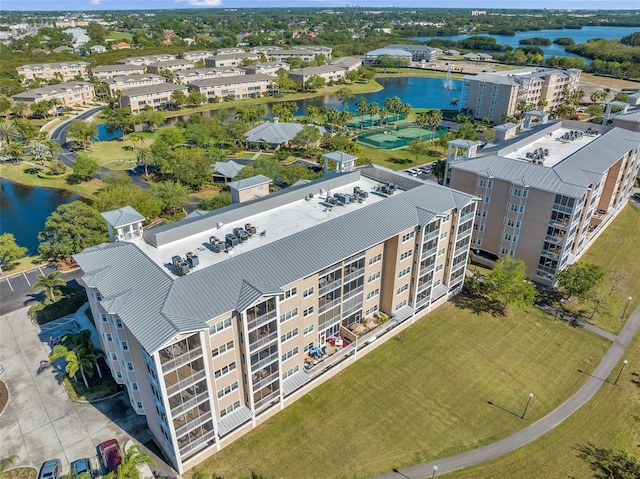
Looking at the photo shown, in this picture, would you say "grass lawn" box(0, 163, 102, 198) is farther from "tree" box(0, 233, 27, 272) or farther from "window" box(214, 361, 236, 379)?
"window" box(214, 361, 236, 379)

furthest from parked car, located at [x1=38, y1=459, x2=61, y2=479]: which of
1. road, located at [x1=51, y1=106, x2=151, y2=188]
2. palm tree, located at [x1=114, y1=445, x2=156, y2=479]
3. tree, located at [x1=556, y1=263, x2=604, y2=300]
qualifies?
road, located at [x1=51, y1=106, x2=151, y2=188]

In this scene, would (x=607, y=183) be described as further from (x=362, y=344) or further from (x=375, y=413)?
(x=375, y=413)

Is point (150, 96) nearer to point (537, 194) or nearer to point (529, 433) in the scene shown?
point (537, 194)

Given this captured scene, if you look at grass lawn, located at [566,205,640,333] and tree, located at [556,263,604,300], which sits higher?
tree, located at [556,263,604,300]

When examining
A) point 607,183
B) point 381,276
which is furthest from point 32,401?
point 607,183

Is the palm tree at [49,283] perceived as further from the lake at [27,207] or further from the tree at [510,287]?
the tree at [510,287]

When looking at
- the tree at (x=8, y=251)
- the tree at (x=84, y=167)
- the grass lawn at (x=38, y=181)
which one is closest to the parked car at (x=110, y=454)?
the tree at (x=8, y=251)

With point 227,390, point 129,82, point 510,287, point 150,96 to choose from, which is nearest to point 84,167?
point 150,96
